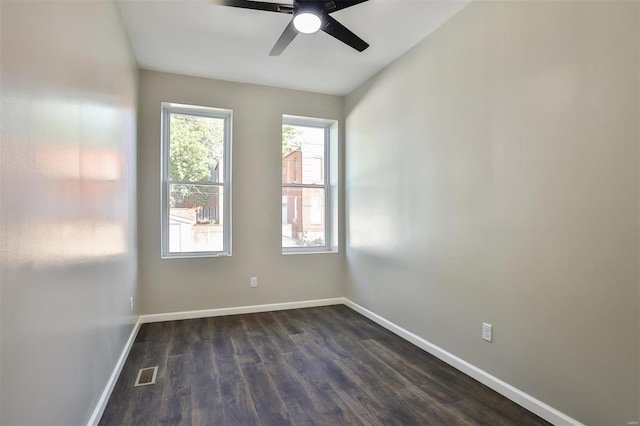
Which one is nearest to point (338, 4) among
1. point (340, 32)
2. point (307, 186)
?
point (340, 32)


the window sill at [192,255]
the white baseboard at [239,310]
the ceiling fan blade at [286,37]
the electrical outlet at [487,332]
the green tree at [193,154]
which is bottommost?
the white baseboard at [239,310]

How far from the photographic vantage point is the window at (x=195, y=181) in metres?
4.04

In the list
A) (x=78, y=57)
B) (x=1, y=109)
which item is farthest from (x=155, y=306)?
(x=1, y=109)

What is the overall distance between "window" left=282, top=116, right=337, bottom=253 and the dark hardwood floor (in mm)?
1340

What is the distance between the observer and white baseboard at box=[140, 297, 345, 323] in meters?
3.88

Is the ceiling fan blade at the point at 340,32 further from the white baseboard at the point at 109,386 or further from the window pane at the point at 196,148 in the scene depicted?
the white baseboard at the point at 109,386

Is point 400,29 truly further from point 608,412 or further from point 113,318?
point 113,318

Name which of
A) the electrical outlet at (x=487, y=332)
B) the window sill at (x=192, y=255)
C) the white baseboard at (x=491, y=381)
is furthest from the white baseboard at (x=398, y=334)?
the window sill at (x=192, y=255)

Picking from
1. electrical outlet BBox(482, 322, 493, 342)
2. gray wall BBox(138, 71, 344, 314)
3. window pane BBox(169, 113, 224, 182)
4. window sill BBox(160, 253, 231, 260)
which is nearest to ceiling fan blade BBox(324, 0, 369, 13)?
gray wall BBox(138, 71, 344, 314)

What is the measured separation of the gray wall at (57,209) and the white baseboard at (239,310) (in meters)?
1.45

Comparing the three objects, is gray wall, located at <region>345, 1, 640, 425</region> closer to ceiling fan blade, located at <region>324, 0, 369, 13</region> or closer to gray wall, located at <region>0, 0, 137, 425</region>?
ceiling fan blade, located at <region>324, 0, 369, 13</region>

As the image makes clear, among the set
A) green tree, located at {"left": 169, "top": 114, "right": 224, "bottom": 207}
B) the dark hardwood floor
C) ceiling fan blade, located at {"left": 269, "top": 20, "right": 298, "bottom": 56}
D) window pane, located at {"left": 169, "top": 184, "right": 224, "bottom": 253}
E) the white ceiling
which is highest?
the white ceiling

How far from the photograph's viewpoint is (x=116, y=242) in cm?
257

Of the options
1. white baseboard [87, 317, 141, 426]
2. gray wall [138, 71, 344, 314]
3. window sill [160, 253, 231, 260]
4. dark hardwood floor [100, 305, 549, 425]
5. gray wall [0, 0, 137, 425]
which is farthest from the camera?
window sill [160, 253, 231, 260]
